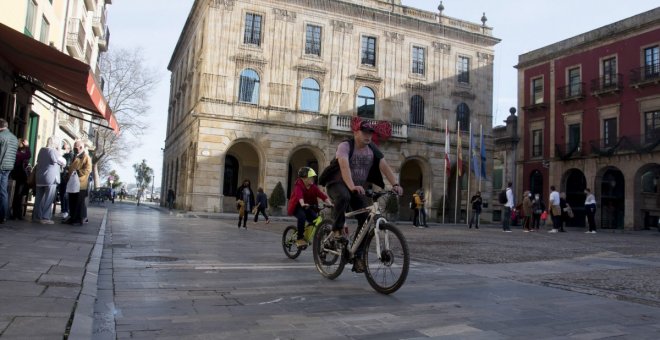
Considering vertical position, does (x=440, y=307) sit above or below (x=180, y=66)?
below

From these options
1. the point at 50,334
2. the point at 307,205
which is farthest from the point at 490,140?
the point at 50,334

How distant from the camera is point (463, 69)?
35.7m

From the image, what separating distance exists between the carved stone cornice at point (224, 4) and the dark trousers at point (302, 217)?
2393cm

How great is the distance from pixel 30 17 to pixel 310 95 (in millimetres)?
17798

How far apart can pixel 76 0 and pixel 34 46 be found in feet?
64.3

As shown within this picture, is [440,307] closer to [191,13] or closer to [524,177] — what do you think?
[191,13]

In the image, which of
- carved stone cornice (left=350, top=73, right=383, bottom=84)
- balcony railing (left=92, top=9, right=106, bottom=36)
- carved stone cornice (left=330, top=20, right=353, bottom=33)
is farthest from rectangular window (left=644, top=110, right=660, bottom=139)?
balcony railing (left=92, top=9, right=106, bottom=36)

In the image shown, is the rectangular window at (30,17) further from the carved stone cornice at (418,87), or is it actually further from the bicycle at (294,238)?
the carved stone cornice at (418,87)

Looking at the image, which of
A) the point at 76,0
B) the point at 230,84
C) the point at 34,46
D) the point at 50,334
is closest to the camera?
the point at 50,334

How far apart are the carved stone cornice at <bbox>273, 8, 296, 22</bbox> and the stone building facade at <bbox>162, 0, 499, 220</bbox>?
0.20ft

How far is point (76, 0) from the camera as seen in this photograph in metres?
25.5

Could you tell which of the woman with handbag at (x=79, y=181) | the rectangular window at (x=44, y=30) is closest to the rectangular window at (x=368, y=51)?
the rectangular window at (x=44, y=30)

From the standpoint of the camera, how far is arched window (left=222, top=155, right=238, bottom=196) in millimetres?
32819

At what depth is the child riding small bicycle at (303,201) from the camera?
7.59 metres
